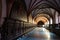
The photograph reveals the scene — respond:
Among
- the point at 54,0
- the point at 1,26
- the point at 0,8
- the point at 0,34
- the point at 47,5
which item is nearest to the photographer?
the point at 0,34

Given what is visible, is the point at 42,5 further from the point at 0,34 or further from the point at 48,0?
the point at 0,34

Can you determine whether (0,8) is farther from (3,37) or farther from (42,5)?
(42,5)

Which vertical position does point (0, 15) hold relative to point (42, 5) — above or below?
below

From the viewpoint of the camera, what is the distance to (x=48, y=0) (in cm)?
1891

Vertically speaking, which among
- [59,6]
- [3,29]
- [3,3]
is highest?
[59,6]

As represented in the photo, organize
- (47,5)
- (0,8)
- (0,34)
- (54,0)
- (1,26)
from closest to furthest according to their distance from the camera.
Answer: (0,34) → (1,26) → (0,8) → (54,0) → (47,5)

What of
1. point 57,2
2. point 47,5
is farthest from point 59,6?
point 47,5

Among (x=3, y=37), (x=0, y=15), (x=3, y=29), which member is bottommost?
(x=3, y=37)

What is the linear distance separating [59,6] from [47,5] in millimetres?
2638

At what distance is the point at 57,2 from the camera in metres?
18.1

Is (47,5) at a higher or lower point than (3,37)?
higher

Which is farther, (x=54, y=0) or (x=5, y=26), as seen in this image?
(x=54, y=0)

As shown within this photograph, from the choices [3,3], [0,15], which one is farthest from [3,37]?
[3,3]

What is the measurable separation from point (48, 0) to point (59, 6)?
1826mm
